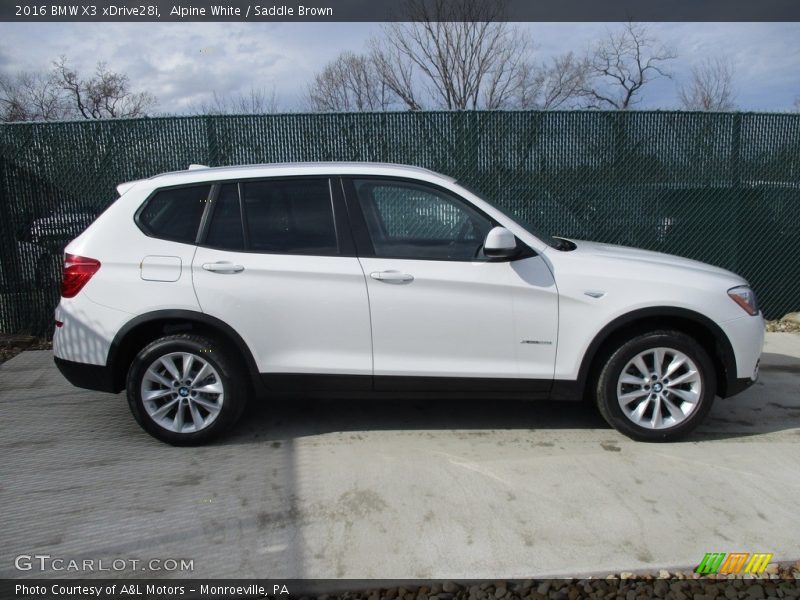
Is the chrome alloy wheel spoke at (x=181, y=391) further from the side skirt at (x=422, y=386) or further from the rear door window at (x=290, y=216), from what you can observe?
the rear door window at (x=290, y=216)

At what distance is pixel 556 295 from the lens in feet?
12.9

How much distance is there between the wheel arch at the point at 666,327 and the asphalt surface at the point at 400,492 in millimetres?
479

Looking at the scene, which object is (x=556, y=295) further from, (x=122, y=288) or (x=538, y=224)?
(x=538, y=224)

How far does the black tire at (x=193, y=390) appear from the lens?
3.99 m

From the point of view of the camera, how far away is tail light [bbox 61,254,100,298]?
3.99 meters

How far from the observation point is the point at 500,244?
382cm

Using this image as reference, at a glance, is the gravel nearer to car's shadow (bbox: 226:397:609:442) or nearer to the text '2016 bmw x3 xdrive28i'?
the text '2016 bmw x3 xdrive28i'

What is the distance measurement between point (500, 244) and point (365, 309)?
95 centimetres

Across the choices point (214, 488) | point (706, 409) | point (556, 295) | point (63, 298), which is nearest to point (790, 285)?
point (706, 409)

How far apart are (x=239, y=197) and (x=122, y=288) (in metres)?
0.96

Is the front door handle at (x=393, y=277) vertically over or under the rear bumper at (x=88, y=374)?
over

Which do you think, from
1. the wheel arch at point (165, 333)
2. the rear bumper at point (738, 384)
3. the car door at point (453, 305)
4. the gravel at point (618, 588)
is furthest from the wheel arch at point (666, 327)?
the wheel arch at point (165, 333)
